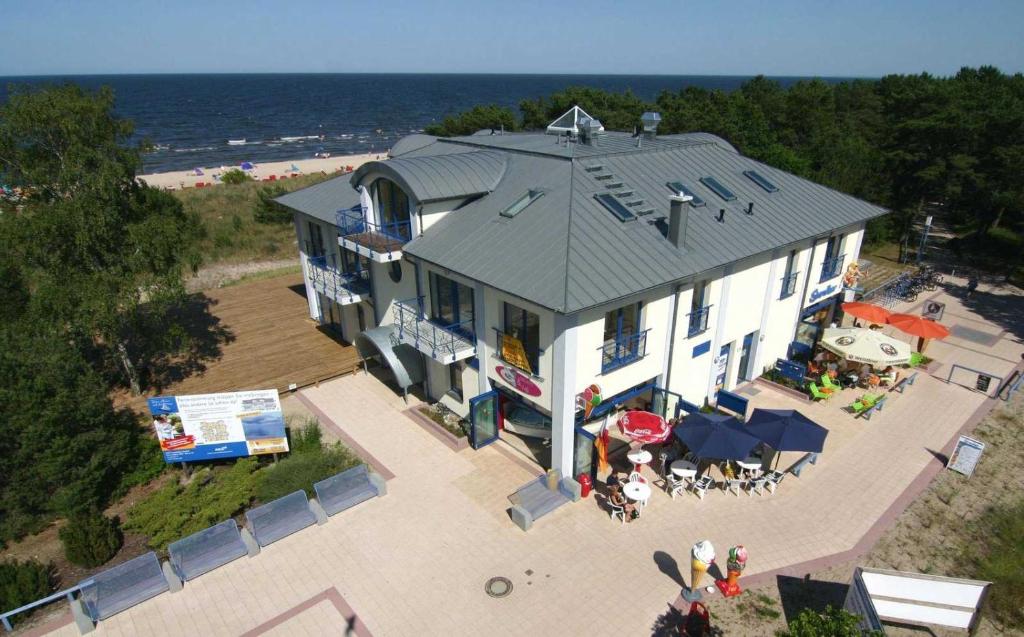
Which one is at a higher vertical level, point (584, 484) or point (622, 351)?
point (622, 351)

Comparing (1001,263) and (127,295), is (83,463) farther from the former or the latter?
(1001,263)

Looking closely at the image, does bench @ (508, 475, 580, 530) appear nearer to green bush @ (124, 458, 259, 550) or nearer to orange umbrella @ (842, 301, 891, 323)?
green bush @ (124, 458, 259, 550)

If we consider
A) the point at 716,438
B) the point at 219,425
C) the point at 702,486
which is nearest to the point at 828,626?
the point at 716,438

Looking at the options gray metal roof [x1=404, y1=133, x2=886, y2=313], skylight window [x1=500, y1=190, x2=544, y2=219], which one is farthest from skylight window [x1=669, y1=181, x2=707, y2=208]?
skylight window [x1=500, y1=190, x2=544, y2=219]

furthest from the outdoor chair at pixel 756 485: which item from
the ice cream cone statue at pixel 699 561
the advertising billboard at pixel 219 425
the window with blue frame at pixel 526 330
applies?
the advertising billboard at pixel 219 425

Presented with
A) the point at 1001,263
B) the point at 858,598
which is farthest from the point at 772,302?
the point at 1001,263

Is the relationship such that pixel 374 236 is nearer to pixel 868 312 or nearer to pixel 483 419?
pixel 483 419

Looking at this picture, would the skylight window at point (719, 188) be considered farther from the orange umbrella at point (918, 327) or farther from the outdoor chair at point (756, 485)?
the outdoor chair at point (756, 485)
